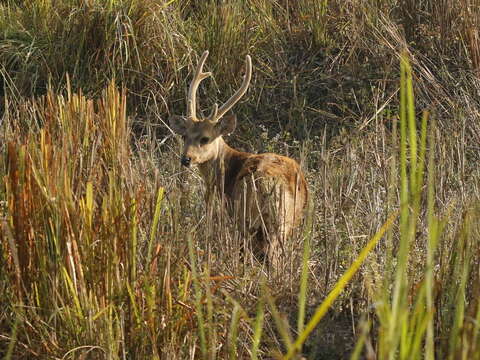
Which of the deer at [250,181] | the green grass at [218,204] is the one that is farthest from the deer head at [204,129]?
the green grass at [218,204]

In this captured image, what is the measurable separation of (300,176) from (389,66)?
10.5 feet

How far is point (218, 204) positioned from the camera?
5.24 m

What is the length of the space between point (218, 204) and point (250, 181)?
37.7 inches

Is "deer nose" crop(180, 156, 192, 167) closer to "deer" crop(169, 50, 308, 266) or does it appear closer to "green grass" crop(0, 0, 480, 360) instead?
"deer" crop(169, 50, 308, 266)

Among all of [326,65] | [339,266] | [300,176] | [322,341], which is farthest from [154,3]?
[322,341]

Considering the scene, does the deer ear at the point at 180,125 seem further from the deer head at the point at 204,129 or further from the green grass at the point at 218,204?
the green grass at the point at 218,204

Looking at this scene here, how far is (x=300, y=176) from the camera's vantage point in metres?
6.52

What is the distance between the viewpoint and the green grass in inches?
142

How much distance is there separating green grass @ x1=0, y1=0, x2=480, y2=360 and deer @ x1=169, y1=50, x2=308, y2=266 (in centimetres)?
14

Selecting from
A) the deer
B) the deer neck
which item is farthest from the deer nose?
the deer neck

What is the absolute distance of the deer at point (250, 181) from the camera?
19.0 ft

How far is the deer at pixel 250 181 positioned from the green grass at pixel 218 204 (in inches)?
5.6

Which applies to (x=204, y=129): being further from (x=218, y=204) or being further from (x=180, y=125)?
(x=218, y=204)

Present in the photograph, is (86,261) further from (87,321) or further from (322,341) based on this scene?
(322,341)
